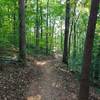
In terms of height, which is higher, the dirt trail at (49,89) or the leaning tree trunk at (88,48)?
the leaning tree trunk at (88,48)

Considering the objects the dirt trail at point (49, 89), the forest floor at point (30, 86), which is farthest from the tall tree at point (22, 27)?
the dirt trail at point (49, 89)

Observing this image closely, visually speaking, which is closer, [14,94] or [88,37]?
[88,37]

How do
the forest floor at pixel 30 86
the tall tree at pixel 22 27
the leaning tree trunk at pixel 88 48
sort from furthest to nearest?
the tall tree at pixel 22 27 < the forest floor at pixel 30 86 < the leaning tree trunk at pixel 88 48

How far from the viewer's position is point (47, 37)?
3170cm

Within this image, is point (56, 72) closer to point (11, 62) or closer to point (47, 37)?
point (11, 62)

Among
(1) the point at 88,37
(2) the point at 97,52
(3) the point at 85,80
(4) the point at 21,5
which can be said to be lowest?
(2) the point at 97,52

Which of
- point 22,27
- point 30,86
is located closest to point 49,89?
point 30,86

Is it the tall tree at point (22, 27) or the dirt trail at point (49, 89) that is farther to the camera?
the tall tree at point (22, 27)

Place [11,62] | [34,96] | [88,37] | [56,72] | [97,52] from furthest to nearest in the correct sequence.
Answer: [97,52], [56,72], [11,62], [34,96], [88,37]

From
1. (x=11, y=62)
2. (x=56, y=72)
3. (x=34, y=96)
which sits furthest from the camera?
(x=56, y=72)

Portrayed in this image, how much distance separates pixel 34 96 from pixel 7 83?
145 cm

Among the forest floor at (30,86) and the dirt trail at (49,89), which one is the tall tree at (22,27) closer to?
the forest floor at (30,86)

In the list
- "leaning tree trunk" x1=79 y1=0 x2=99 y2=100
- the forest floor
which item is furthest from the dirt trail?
"leaning tree trunk" x1=79 y1=0 x2=99 y2=100

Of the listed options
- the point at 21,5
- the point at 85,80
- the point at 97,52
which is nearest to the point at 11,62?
the point at 21,5
